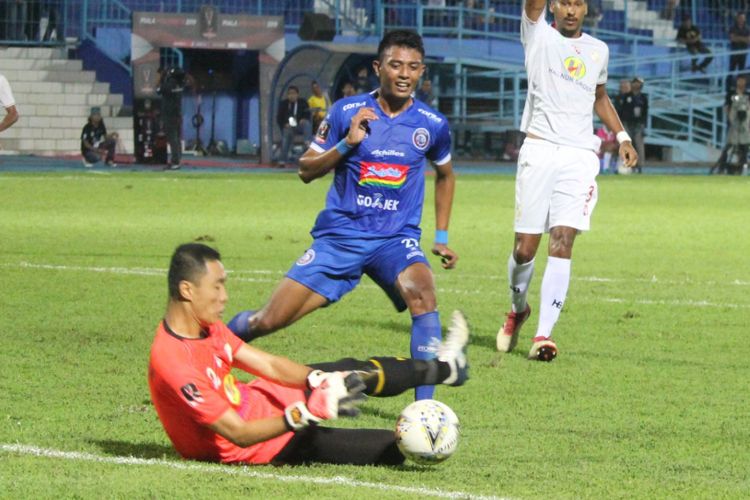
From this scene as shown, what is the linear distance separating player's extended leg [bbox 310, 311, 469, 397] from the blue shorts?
30.4 inches

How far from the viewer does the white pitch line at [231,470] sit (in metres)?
5.75

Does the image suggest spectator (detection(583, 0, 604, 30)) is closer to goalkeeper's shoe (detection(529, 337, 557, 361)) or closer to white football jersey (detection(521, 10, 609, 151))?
white football jersey (detection(521, 10, 609, 151))

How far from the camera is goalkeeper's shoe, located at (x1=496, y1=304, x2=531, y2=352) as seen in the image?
32.2 feet

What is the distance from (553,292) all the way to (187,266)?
4.18 m

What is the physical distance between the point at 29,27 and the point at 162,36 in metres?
5.73

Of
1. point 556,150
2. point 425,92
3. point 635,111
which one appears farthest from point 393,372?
point 425,92

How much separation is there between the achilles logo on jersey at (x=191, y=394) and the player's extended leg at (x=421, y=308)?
66.4 inches

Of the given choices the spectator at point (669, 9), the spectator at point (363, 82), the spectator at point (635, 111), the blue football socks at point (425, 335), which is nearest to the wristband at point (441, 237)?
the blue football socks at point (425, 335)

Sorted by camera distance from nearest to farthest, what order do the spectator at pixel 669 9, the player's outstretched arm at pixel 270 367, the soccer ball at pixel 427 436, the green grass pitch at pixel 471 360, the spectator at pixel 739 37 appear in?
the green grass pitch at pixel 471 360, the soccer ball at pixel 427 436, the player's outstretched arm at pixel 270 367, the spectator at pixel 739 37, the spectator at pixel 669 9

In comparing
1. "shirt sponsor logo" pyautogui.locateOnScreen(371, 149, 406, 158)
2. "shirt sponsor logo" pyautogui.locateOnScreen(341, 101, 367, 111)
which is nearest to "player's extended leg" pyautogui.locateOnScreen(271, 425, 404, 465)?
"shirt sponsor logo" pyautogui.locateOnScreen(371, 149, 406, 158)

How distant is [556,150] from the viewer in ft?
32.6

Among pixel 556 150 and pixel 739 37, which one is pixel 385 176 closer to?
pixel 556 150

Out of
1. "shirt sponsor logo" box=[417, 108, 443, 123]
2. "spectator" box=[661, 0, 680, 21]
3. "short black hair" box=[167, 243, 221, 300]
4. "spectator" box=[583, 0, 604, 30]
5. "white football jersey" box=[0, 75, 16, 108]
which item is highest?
"spectator" box=[661, 0, 680, 21]

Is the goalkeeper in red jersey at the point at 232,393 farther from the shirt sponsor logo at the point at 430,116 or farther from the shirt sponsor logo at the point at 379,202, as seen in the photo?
the shirt sponsor logo at the point at 430,116
